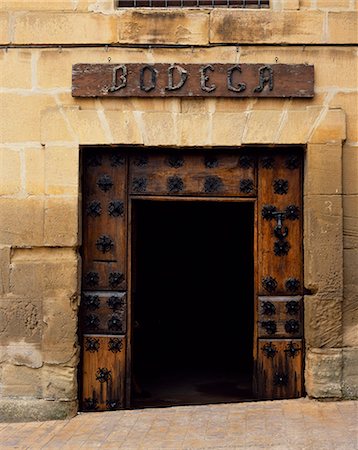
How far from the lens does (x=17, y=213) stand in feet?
19.4

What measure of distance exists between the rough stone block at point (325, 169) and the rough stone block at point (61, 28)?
2068 mm

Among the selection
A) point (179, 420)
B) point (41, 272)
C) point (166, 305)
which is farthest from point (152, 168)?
point (166, 305)

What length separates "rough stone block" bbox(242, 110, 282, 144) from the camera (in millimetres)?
5859

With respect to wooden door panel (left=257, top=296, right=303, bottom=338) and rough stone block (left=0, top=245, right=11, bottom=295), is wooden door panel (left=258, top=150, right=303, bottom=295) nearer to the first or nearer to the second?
wooden door panel (left=257, top=296, right=303, bottom=338)

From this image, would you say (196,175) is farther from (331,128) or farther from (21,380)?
(21,380)

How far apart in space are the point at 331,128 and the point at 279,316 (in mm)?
1700

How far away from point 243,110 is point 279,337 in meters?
2.02

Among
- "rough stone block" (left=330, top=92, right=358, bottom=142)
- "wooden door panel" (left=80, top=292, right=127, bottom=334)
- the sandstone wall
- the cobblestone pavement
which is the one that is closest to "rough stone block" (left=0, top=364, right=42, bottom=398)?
the sandstone wall

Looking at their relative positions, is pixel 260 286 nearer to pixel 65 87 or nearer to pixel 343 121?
pixel 343 121

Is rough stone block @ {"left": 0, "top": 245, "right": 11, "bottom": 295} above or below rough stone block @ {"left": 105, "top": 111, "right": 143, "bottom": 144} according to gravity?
below

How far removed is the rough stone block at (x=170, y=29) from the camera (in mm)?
5891

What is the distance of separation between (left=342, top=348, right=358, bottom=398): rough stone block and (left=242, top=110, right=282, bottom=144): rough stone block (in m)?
1.93

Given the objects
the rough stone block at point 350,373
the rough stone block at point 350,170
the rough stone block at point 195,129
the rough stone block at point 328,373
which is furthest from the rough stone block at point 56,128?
the rough stone block at point 350,373

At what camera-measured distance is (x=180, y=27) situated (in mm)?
5898
